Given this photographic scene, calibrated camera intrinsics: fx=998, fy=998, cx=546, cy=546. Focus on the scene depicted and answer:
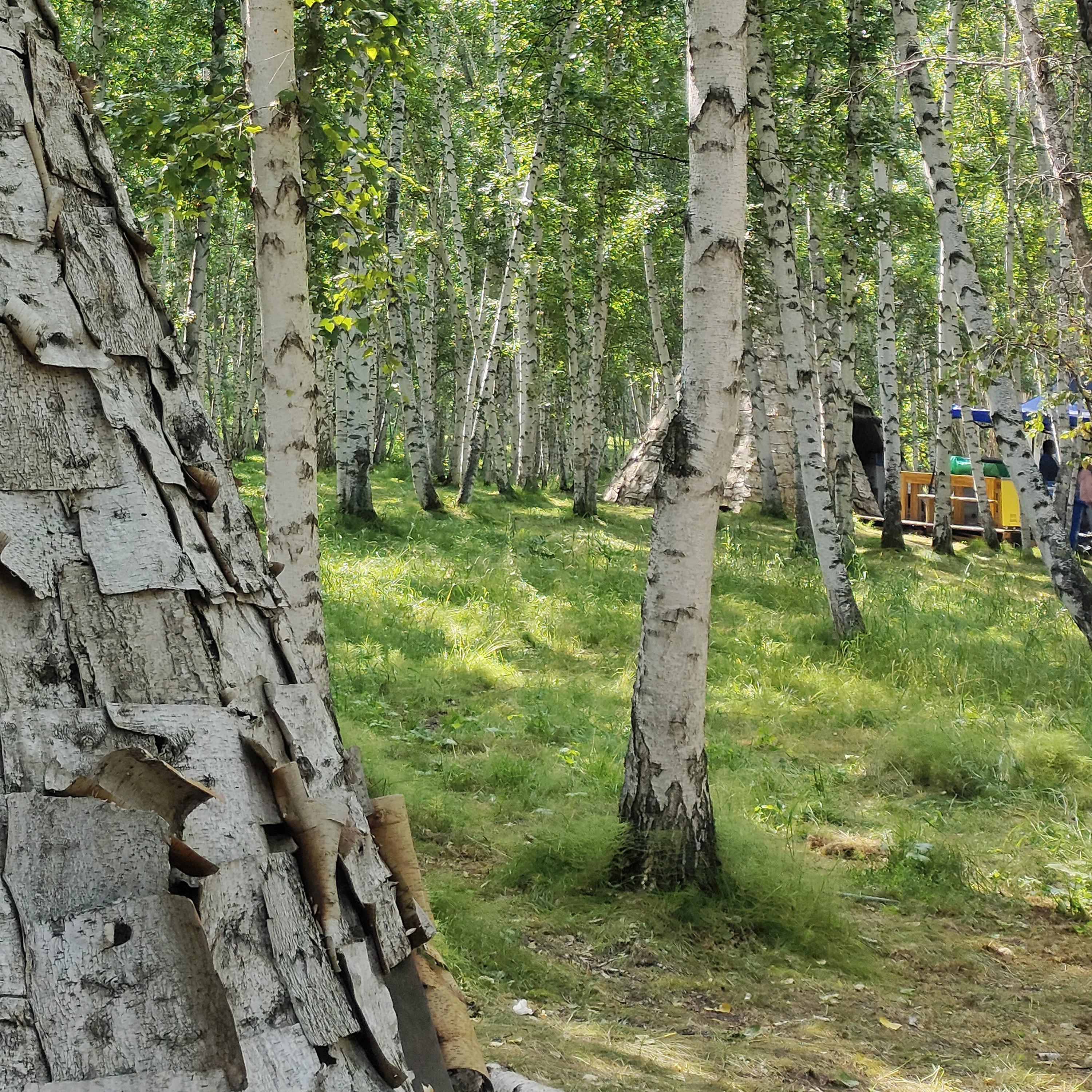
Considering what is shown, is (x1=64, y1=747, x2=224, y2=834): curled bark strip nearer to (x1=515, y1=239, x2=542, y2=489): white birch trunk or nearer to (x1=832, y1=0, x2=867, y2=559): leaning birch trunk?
(x1=832, y1=0, x2=867, y2=559): leaning birch trunk

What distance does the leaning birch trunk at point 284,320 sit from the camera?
4.67 meters

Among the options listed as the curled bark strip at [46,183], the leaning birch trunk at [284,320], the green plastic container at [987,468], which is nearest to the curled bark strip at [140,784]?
the curled bark strip at [46,183]

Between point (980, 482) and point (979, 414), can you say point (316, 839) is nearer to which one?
point (980, 482)

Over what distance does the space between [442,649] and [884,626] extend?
4424mm

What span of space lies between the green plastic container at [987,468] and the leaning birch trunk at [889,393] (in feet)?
10.9

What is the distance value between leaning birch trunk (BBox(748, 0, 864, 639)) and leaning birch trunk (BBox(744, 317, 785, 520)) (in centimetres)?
864

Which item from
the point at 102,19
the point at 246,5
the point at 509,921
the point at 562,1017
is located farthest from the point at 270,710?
the point at 102,19

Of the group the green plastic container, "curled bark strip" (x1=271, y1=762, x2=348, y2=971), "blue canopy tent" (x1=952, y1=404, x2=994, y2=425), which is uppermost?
"blue canopy tent" (x1=952, y1=404, x2=994, y2=425)

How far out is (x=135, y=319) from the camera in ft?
4.46

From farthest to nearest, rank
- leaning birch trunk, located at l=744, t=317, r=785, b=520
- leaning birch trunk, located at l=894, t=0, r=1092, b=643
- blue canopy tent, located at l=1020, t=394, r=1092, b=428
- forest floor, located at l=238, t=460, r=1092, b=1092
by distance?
leaning birch trunk, located at l=744, t=317, r=785, b=520
blue canopy tent, located at l=1020, t=394, r=1092, b=428
leaning birch trunk, located at l=894, t=0, r=1092, b=643
forest floor, located at l=238, t=460, r=1092, b=1092

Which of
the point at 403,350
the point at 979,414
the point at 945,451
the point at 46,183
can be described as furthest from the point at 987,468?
the point at 46,183

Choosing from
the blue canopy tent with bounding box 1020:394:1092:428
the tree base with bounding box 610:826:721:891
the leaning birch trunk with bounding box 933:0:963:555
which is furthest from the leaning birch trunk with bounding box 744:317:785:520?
→ the tree base with bounding box 610:826:721:891

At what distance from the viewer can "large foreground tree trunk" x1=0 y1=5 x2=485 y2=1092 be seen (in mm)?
947

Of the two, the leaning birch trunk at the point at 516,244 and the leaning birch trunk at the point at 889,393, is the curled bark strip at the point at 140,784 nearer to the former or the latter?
the leaning birch trunk at the point at 516,244
